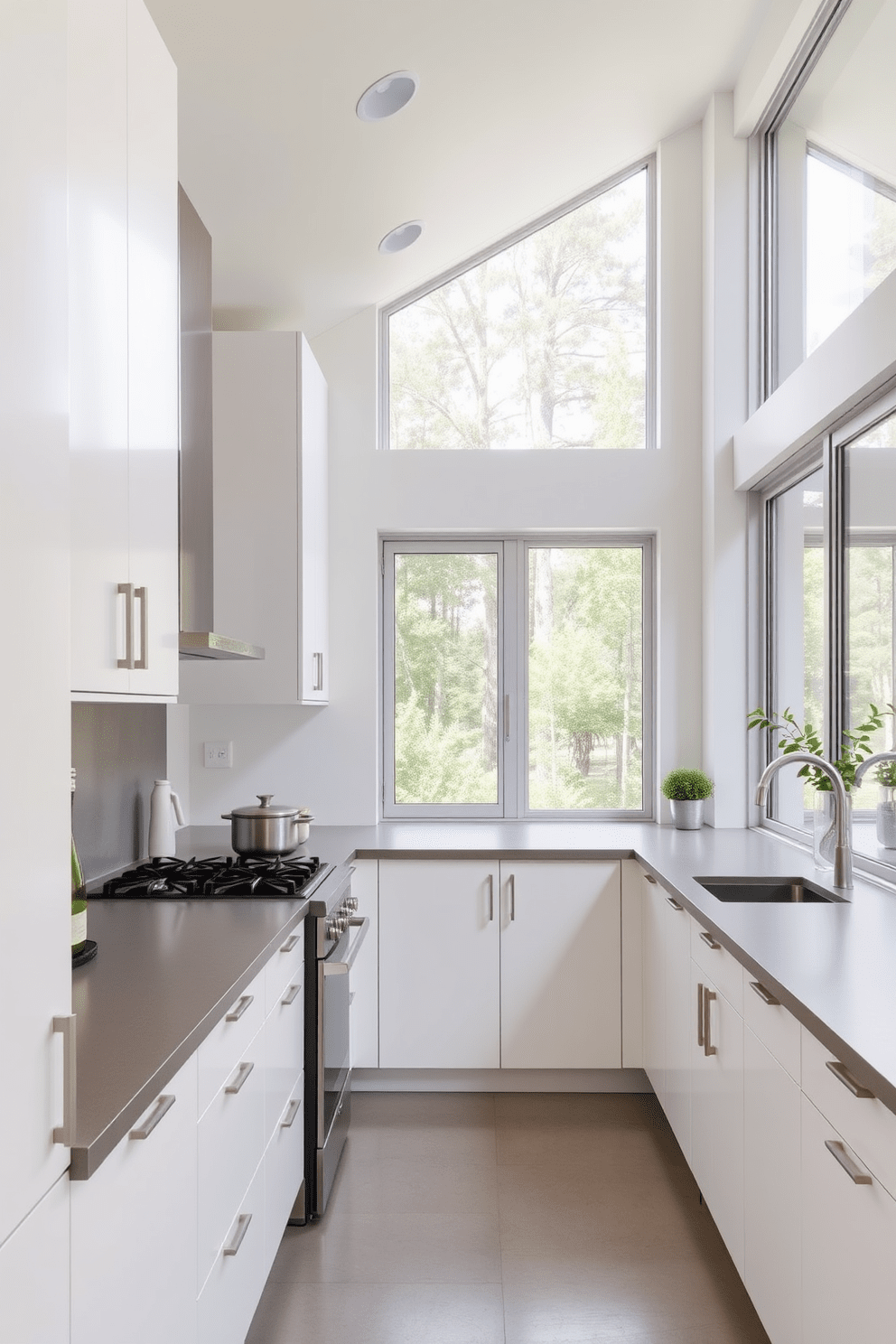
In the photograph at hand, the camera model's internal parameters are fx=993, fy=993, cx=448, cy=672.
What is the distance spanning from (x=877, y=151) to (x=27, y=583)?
8.46ft

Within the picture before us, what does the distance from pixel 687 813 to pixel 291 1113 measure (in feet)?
6.25

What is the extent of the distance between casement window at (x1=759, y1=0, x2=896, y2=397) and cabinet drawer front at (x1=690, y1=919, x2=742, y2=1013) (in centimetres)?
160

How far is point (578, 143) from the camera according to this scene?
3553 millimetres

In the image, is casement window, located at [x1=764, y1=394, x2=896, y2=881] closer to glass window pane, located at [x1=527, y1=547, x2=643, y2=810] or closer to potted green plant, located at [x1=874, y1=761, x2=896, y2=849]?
potted green plant, located at [x1=874, y1=761, x2=896, y2=849]

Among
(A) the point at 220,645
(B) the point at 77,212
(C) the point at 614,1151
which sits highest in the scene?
(B) the point at 77,212

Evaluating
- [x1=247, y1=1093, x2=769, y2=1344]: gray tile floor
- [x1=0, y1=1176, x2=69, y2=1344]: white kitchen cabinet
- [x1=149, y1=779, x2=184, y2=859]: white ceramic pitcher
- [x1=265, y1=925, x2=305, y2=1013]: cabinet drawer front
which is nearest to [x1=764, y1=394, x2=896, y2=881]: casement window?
[x1=247, y1=1093, x2=769, y2=1344]: gray tile floor

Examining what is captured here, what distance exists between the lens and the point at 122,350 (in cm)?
167

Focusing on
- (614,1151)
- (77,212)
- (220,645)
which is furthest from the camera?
(614,1151)

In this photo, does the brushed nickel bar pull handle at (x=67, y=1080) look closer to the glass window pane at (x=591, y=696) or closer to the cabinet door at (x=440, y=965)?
the cabinet door at (x=440, y=965)

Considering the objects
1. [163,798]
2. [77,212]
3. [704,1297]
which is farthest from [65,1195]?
[163,798]

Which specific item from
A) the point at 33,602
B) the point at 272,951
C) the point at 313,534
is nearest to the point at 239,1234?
the point at 272,951

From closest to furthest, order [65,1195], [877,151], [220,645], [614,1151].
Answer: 1. [65,1195]
2. [220,645]
3. [877,151]
4. [614,1151]

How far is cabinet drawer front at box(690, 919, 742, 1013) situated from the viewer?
2055 mm

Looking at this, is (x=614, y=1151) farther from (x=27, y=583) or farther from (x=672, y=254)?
(x=672, y=254)
